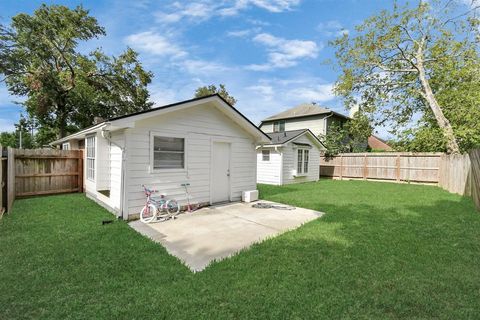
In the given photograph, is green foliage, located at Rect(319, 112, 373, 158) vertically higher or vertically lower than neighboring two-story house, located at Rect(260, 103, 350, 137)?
lower

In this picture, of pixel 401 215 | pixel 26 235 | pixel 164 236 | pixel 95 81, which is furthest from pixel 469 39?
pixel 95 81

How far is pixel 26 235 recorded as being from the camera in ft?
15.7

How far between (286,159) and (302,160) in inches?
68.3

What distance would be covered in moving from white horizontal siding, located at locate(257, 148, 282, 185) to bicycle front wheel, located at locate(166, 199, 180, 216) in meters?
8.49

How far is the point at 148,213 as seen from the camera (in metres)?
6.38

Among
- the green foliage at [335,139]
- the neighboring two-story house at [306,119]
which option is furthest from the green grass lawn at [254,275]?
the neighboring two-story house at [306,119]

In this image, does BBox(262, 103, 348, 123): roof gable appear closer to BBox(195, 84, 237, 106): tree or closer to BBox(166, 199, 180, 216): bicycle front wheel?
BBox(195, 84, 237, 106): tree

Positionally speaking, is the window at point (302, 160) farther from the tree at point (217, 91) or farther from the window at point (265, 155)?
the tree at point (217, 91)

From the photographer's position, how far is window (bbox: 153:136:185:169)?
677 centimetres

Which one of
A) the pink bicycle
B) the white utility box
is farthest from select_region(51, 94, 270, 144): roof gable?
the white utility box

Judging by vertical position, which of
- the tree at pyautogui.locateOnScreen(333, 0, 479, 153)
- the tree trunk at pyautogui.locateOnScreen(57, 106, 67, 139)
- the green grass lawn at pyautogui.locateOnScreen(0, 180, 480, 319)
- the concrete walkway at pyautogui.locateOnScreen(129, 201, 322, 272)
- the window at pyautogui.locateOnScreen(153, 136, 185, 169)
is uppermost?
the tree at pyautogui.locateOnScreen(333, 0, 479, 153)

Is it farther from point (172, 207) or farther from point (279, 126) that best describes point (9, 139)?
point (172, 207)

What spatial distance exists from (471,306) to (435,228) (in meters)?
3.57

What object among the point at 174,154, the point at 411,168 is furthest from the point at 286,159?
the point at 174,154
